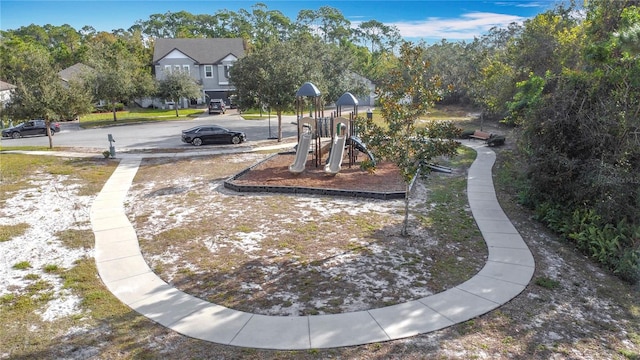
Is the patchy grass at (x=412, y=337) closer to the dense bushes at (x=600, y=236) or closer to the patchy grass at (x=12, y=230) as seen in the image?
the dense bushes at (x=600, y=236)

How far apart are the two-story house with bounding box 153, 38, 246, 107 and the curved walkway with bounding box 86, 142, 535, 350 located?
46256 millimetres

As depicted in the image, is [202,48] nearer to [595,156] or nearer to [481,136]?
[481,136]

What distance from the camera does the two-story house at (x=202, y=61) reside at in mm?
53250

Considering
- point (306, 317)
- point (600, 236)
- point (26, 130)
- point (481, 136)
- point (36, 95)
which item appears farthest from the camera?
point (26, 130)

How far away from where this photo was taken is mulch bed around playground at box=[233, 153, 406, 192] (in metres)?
15.9

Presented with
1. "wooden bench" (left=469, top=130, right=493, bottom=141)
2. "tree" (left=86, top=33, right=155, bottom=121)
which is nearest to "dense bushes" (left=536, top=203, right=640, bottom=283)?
"wooden bench" (left=469, top=130, right=493, bottom=141)

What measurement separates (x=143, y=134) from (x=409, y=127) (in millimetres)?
26244

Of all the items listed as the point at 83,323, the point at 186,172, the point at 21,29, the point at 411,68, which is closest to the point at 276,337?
the point at 83,323

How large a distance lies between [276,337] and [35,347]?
3847 millimetres

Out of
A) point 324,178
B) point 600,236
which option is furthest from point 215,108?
point 600,236

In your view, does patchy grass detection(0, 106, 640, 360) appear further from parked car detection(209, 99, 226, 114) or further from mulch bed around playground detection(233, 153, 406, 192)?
parked car detection(209, 99, 226, 114)

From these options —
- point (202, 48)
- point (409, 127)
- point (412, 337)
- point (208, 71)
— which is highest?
point (202, 48)

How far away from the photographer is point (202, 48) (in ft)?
183

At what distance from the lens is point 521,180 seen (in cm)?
1552
